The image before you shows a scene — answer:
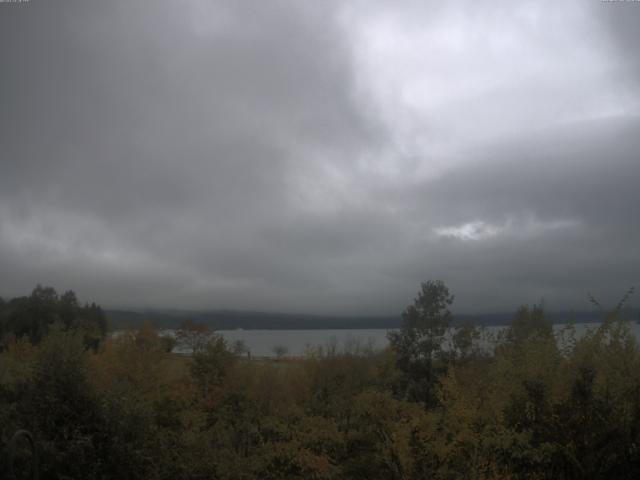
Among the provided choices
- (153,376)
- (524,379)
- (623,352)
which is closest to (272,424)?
(153,376)

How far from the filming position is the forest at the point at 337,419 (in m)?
13.1

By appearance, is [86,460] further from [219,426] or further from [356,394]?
A: [356,394]

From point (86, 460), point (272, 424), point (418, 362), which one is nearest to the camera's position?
point (86, 460)

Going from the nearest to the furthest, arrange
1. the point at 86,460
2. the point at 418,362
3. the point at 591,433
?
1. the point at 591,433
2. the point at 86,460
3. the point at 418,362

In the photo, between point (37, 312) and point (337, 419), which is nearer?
point (337, 419)

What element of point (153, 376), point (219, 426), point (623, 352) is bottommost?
point (219, 426)

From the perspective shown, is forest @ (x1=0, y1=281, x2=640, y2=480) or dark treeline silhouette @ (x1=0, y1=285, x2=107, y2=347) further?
dark treeline silhouette @ (x1=0, y1=285, x2=107, y2=347)

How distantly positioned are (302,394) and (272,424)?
14.2 ft

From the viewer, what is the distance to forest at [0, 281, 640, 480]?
1309 cm

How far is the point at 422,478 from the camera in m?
15.4

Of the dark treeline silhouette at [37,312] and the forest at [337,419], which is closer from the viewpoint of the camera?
the forest at [337,419]

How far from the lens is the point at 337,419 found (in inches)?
977

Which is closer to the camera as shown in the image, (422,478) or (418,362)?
(422,478)

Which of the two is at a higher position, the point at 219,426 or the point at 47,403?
the point at 47,403
